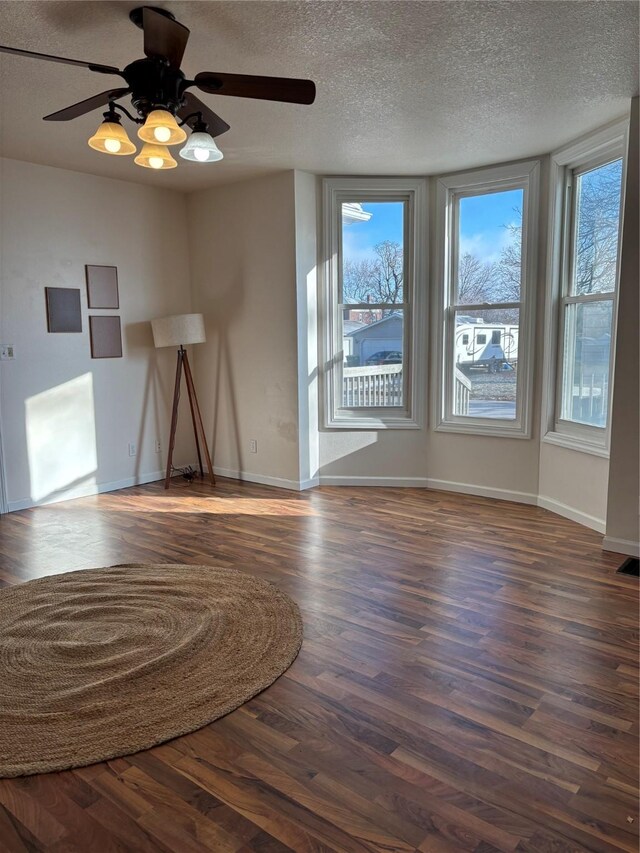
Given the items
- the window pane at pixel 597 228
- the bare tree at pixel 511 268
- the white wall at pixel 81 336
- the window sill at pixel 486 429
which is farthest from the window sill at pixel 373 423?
the window pane at pixel 597 228

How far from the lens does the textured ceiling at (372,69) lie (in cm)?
248

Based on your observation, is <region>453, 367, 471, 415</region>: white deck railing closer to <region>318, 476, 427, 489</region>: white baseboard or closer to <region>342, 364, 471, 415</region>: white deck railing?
<region>342, 364, 471, 415</region>: white deck railing

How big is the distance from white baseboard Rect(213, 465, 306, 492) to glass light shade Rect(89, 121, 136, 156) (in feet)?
10.7

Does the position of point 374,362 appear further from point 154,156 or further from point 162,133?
point 162,133

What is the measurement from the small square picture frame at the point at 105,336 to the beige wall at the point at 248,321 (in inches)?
32.4

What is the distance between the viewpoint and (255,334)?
542cm

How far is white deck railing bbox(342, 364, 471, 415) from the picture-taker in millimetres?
5387

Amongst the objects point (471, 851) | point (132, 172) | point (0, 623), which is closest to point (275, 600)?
point (0, 623)

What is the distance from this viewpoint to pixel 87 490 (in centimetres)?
526

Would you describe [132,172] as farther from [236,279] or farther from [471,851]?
[471,851]

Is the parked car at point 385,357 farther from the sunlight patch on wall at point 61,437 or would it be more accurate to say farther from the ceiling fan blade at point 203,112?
the ceiling fan blade at point 203,112

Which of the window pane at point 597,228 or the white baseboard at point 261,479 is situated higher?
the window pane at point 597,228

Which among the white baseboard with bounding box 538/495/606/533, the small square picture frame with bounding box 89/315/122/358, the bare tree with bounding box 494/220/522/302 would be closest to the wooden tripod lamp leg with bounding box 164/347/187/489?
the small square picture frame with bounding box 89/315/122/358

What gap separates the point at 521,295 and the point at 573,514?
67.4 inches
